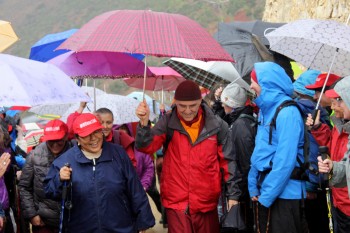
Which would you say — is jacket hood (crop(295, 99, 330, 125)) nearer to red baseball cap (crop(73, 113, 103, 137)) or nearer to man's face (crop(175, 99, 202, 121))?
man's face (crop(175, 99, 202, 121))

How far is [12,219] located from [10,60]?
1.97m

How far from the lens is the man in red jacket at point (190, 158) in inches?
196

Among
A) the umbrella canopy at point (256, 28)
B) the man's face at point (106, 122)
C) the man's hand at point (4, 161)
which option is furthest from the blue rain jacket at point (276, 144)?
the umbrella canopy at point (256, 28)

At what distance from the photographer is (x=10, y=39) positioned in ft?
21.9

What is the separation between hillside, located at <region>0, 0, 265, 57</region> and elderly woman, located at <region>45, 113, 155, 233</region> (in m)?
44.3

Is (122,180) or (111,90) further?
(111,90)

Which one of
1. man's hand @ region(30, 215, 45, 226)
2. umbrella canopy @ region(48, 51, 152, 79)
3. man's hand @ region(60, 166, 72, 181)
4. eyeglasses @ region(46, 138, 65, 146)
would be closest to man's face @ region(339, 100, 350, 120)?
man's hand @ region(60, 166, 72, 181)

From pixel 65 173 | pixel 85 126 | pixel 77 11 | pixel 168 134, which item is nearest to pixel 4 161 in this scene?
pixel 65 173

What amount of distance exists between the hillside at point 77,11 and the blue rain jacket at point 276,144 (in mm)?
43769

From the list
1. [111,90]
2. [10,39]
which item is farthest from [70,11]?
[10,39]

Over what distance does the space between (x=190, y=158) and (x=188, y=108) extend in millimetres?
476

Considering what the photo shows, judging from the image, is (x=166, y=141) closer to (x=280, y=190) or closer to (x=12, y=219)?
(x=280, y=190)

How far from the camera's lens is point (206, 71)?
26.3 ft

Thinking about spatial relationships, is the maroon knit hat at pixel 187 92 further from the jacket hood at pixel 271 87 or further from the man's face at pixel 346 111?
the man's face at pixel 346 111
